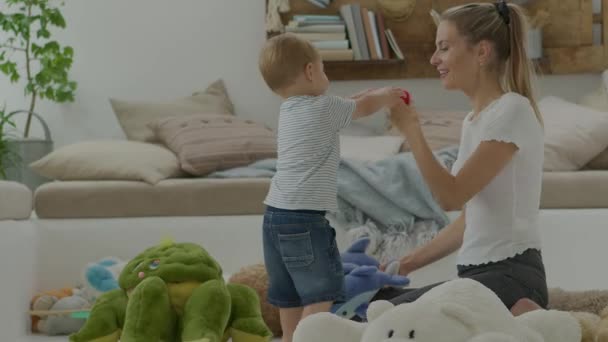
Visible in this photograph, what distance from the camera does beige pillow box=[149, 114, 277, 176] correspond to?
3.60 m

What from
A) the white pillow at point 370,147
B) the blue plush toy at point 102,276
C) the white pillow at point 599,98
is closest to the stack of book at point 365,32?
the white pillow at point 370,147

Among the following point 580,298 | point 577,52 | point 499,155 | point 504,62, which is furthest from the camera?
point 577,52

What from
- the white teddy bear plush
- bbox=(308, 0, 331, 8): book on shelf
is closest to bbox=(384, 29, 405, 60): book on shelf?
bbox=(308, 0, 331, 8): book on shelf

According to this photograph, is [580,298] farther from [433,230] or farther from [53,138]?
[53,138]

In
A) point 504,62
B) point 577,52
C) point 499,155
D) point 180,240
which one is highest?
point 504,62

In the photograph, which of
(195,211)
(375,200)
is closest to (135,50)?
(195,211)

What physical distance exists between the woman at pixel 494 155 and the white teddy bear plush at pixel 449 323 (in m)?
0.46

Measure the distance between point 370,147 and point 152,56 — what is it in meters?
1.42

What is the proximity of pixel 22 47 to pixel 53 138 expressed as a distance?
1.56 feet

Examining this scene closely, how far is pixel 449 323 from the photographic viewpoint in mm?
1173

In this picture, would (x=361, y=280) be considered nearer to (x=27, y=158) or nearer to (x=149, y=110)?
(x=149, y=110)

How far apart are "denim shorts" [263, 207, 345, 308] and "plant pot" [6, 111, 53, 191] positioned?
234 cm

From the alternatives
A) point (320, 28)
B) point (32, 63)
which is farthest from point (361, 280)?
point (32, 63)

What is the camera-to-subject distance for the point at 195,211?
A: 134 inches
